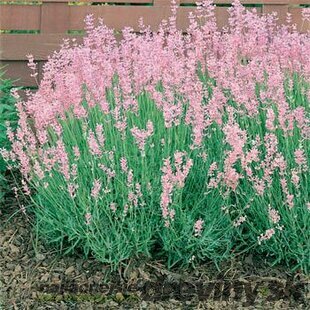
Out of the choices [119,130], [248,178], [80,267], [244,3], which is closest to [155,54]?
[119,130]

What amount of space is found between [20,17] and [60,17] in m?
0.27

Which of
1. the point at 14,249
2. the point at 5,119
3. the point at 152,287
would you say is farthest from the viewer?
the point at 5,119

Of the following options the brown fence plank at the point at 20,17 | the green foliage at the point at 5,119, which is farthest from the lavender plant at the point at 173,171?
the brown fence plank at the point at 20,17

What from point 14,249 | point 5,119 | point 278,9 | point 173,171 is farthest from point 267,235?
point 278,9

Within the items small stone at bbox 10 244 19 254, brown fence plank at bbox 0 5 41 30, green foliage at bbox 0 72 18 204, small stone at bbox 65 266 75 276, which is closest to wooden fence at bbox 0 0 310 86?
brown fence plank at bbox 0 5 41 30

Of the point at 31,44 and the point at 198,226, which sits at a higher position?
the point at 31,44

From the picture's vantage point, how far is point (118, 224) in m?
3.46

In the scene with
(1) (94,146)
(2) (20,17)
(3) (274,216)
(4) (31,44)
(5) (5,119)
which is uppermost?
(2) (20,17)

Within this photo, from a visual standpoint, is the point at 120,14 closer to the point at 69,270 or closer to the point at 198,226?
the point at 69,270

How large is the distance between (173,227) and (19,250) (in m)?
0.87

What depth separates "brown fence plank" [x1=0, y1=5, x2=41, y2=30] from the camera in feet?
16.3

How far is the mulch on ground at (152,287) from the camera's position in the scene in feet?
11.1

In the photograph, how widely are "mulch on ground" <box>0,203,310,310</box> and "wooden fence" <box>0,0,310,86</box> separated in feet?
6.15

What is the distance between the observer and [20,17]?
498 cm
